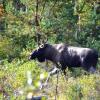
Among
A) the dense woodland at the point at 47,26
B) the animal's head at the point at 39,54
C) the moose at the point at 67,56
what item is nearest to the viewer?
the moose at the point at 67,56

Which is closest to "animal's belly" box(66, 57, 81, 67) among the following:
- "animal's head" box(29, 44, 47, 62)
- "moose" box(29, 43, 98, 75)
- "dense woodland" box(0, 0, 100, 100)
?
"moose" box(29, 43, 98, 75)

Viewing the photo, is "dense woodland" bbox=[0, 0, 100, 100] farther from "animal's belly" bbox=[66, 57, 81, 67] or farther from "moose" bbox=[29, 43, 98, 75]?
"animal's belly" bbox=[66, 57, 81, 67]

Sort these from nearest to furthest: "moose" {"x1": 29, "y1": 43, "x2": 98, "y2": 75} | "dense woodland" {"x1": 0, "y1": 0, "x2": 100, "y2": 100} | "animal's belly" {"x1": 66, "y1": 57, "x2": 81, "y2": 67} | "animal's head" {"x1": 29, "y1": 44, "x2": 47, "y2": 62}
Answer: "moose" {"x1": 29, "y1": 43, "x2": 98, "y2": 75} < "animal's belly" {"x1": 66, "y1": 57, "x2": 81, "y2": 67} < "animal's head" {"x1": 29, "y1": 44, "x2": 47, "y2": 62} < "dense woodland" {"x1": 0, "y1": 0, "x2": 100, "y2": 100}

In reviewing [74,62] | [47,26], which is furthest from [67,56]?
[47,26]

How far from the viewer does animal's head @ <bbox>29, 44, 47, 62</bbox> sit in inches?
616

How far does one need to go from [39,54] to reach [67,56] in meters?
1.14

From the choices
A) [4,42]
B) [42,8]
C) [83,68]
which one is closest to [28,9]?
[42,8]

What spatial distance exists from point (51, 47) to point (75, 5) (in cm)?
440

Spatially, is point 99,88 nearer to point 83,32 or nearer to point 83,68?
point 83,68

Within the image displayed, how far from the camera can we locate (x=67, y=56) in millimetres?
15148

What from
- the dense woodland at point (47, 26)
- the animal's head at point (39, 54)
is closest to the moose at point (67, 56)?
the animal's head at point (39, 54)

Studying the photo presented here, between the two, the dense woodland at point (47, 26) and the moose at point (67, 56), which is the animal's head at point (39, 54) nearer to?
the moose at point (67, 56)

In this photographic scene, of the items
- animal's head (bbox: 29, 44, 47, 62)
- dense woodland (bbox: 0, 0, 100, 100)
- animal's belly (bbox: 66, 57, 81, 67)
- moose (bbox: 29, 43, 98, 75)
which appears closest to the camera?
moose (bbox: 29, 43, 98, 75)

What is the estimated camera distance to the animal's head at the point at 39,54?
616 inches
